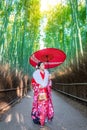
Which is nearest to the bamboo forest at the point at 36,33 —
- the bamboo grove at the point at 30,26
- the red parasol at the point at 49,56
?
the bamboo grove at the point at 30,26

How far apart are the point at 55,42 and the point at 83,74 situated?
40243 mm

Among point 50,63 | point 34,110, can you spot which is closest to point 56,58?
point 50,63

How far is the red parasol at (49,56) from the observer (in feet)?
32.1

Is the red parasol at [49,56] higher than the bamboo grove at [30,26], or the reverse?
the bamboo grove at [30,26]

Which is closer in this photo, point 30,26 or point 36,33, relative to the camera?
point 30,26

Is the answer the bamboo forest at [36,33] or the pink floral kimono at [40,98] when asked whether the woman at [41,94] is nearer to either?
the pink floral kimono at [40,98]

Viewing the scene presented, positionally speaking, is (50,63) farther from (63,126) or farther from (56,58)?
(63,126)

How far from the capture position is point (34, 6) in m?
35.8

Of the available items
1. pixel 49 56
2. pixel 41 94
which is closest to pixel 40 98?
pixel 41 94

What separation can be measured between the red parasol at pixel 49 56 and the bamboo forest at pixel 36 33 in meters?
3.91

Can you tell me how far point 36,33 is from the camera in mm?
46531

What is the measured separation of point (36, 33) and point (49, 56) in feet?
120

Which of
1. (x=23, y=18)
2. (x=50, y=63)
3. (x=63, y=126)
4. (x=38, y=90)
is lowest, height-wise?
(x=63, y=126)

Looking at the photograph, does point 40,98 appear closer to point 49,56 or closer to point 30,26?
point 49,56
